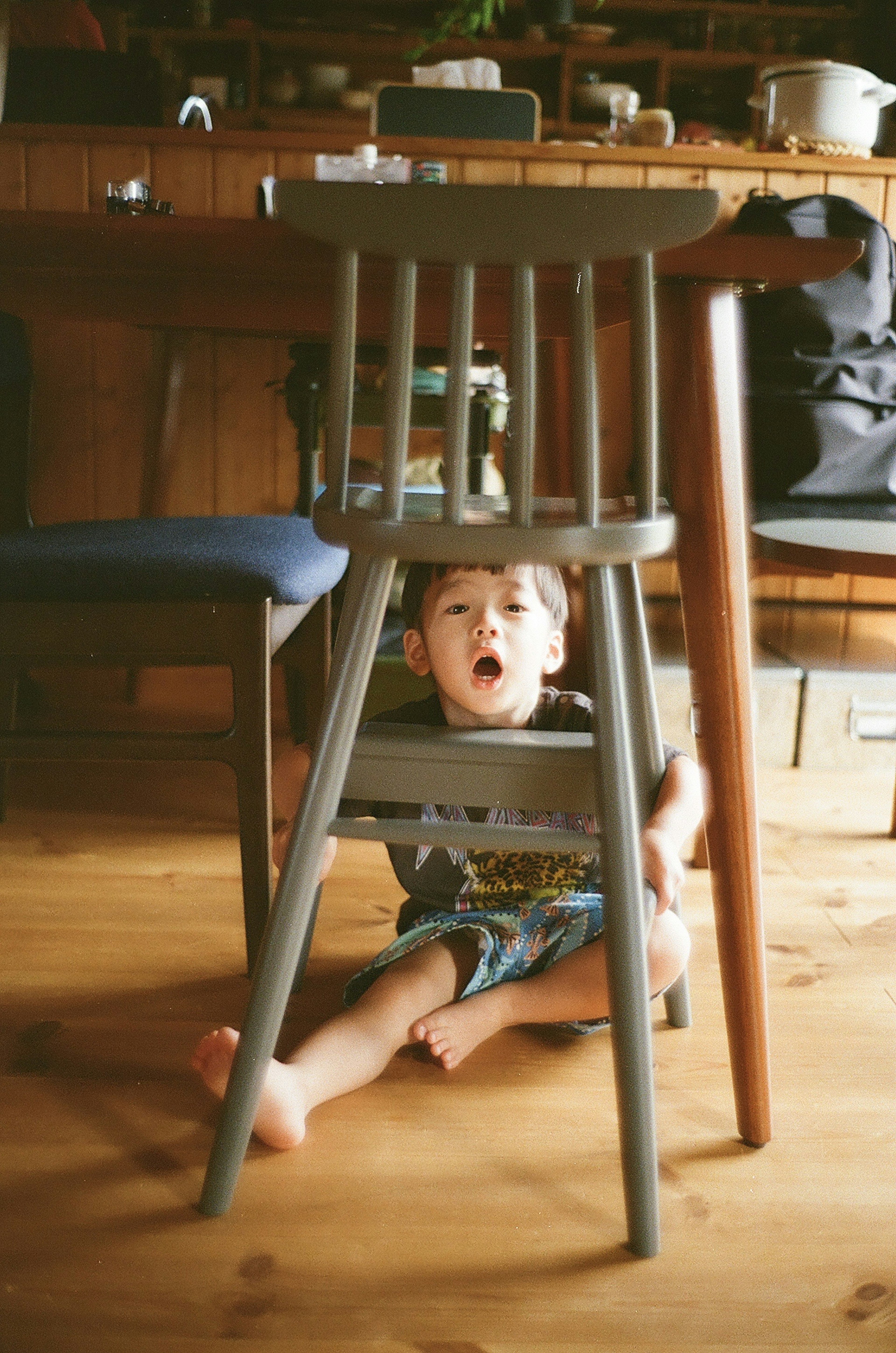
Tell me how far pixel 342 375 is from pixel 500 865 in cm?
54

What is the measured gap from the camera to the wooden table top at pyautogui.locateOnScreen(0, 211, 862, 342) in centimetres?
79

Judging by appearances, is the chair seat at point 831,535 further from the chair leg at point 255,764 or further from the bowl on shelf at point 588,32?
the bowl on shelf at point 588,32

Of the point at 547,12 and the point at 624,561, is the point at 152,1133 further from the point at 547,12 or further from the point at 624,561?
the point at 547,12

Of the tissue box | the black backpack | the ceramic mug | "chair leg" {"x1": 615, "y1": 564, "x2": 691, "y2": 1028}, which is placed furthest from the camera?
the ceramic mug

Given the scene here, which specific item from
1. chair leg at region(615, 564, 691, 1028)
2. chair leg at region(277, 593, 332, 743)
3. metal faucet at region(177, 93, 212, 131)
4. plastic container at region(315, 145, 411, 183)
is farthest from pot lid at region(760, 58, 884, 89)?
chair leg at region(615, 564, 691, 1028)

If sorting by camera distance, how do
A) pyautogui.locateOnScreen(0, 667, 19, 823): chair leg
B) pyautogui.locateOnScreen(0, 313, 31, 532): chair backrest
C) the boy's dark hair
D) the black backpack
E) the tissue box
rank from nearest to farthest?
the boy's dark hair < pyautogui.locateOnScreen(0, 667, 19, 823): chair leg < pyautogui.locateOnScreen(0, 313, 31, 532): chair backrest < the tissue box < the black backpack

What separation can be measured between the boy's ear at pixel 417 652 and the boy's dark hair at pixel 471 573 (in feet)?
0.08

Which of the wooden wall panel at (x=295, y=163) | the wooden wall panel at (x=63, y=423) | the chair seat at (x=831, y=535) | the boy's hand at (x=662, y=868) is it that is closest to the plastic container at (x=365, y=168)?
the wooden wall panel at (x=295, y=163)

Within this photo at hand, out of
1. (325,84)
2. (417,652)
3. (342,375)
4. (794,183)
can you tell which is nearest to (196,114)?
(794,183)

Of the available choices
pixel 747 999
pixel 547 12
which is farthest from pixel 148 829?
pixel 547 12

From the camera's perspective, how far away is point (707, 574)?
2.81ft

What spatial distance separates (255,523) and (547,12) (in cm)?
352

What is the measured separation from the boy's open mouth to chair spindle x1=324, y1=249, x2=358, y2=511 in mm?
269

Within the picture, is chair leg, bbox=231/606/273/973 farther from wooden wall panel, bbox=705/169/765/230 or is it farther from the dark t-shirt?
wooden wall panel, bbox=705/169/765/230
